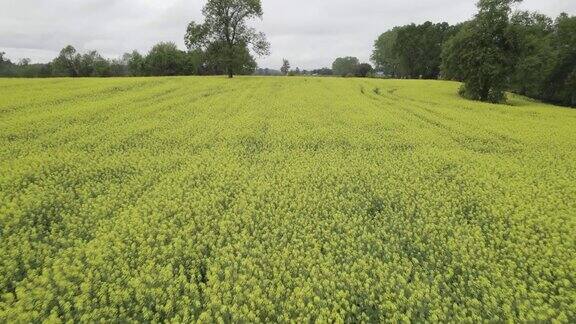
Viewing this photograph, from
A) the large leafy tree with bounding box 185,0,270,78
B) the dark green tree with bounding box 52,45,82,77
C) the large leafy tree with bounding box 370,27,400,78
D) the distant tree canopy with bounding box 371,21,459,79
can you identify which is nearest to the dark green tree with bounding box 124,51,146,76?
the dark green tree with bounding box 52,45,82,77

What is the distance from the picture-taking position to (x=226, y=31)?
44.4m

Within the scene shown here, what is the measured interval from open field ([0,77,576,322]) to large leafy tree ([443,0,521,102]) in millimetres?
16446

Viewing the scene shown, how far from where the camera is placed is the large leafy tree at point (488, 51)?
32.3 meters

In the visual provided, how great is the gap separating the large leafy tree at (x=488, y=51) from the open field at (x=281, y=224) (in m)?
16.4

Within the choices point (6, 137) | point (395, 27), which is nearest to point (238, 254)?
point (6, 137)

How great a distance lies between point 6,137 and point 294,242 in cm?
1344

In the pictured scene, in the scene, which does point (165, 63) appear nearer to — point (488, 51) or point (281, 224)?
point (488, 51)

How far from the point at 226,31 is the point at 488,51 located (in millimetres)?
26354

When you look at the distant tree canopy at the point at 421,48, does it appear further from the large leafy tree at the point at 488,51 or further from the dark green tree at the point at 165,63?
the large leafy tree at the point at 488,51

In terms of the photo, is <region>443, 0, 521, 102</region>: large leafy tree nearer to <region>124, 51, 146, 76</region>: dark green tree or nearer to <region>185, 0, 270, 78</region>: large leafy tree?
<region>185, 0, 270, 78</region>: large leafy tree

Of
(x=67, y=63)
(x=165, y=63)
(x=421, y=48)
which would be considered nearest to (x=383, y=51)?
(x=421, y=48)

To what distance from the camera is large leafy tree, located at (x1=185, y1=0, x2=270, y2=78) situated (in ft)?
143

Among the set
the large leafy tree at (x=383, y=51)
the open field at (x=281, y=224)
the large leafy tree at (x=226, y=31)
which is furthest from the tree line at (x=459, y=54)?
the large leafy tree at (x=383, y=51)

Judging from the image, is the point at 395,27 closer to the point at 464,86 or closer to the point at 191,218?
the point at 464,86
